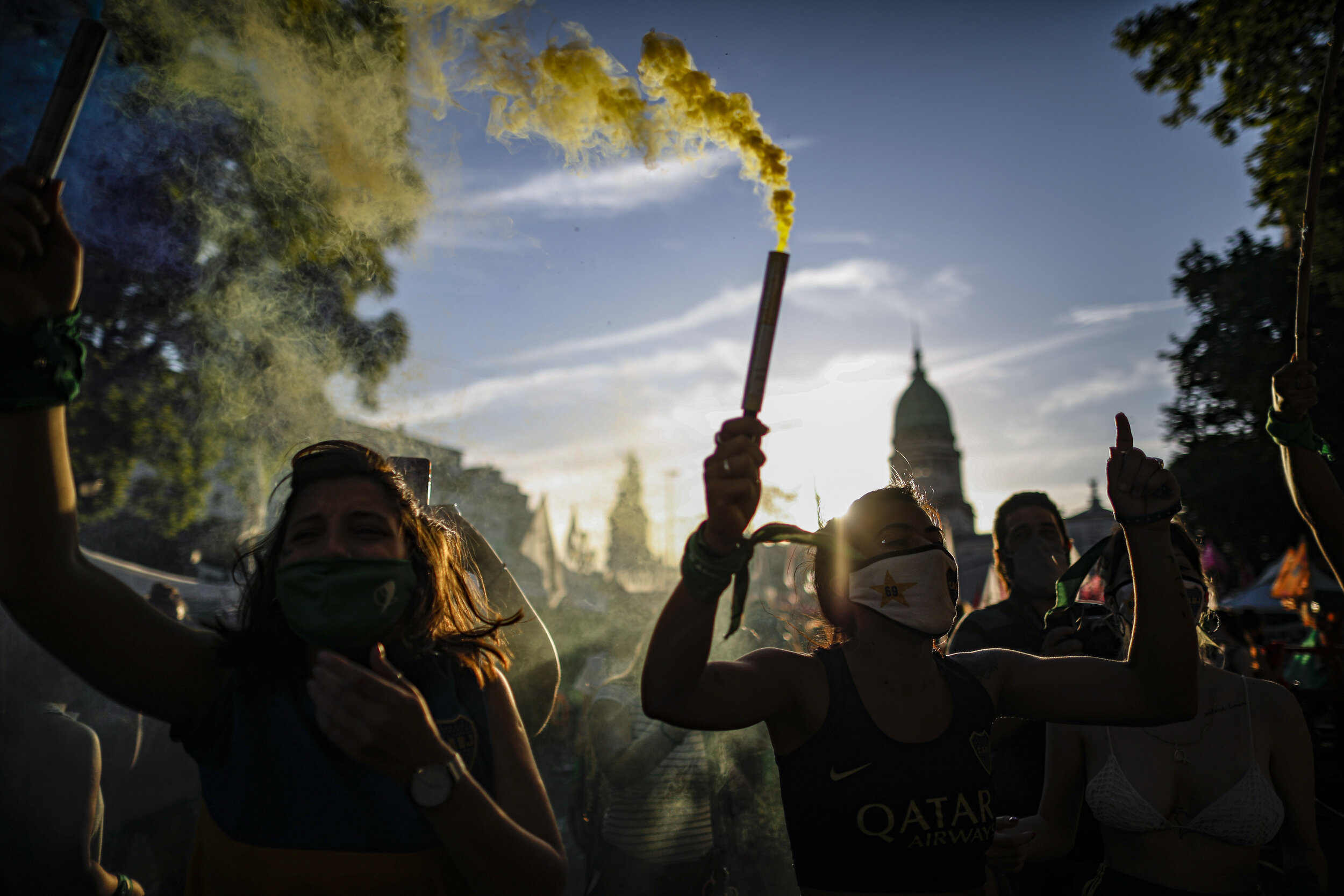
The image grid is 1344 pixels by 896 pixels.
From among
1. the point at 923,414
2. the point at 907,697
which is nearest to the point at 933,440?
the point at 923,414

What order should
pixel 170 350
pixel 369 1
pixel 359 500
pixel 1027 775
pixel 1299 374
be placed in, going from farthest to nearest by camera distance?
pixel 170 350
pixel 369 1
pixel 1027 775
pixel 1299 374
pixel 359 500

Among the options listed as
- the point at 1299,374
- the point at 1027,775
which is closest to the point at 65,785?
the point at 1027,775

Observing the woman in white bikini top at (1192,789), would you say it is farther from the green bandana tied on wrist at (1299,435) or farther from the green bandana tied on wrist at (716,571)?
the green bandana tied on wrist at (716,571)

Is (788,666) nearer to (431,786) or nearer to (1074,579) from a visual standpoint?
(431,786)

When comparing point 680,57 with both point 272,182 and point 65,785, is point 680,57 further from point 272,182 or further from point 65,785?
point 272,182

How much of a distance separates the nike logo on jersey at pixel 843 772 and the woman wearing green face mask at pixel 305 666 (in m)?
0.77

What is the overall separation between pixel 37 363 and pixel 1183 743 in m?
3.85

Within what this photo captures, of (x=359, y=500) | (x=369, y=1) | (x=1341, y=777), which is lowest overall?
(x=1341, y=777)

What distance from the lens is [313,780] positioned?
1.79 m

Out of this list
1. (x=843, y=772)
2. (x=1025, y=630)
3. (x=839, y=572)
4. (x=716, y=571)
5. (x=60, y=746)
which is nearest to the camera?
(x=716, y=571)

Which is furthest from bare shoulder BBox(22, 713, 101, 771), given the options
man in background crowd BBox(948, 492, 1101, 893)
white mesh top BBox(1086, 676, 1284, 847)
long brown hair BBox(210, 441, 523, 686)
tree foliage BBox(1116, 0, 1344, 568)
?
tree foliage BBox(1116, 0, 1344, 568)

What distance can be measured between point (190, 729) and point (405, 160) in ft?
12.9

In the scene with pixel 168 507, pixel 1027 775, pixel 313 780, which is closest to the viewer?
pixel 313 780

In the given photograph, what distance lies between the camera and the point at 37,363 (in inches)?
59.7
